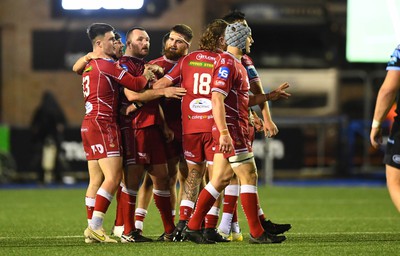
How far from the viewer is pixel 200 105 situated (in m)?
9.78

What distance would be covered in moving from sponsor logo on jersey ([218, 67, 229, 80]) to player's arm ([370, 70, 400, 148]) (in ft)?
5.56

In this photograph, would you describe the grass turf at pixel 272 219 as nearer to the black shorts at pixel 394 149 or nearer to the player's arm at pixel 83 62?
the black shorts at pixel 394 149

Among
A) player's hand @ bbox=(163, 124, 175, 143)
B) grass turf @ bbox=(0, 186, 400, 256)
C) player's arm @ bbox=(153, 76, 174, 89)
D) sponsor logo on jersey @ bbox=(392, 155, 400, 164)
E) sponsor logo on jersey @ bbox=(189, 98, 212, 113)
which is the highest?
player's arm @ bbox=(153, 76, 174, 89)

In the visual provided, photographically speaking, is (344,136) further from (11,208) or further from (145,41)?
(145,41)

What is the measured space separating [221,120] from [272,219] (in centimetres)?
413

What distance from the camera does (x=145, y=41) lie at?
9.95 meters

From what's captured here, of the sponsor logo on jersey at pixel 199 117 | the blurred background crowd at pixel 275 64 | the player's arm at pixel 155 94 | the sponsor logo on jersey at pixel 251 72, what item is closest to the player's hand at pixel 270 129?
the sponsor logo on jersey at pixel 251 72

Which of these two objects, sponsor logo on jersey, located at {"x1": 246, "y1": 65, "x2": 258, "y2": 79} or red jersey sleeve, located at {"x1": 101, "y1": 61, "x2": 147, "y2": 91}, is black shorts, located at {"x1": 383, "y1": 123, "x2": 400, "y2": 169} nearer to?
red jersey sleeve, located at {"x1": 101, "y1": 61, "x2": 147, "y2": 91}

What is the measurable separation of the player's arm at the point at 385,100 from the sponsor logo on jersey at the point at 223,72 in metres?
1.70

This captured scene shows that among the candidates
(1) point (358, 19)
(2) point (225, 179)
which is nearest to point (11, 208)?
(2) point (225, 179)

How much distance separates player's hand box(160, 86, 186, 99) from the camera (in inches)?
381

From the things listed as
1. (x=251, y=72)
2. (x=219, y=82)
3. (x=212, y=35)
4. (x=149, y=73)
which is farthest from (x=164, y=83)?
(x=251, y=72)

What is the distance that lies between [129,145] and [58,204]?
6.09 meters


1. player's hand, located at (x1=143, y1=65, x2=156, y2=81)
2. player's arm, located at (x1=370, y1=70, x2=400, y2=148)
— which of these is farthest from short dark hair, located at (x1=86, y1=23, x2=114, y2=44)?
player's arm, located at (x1=370, y1=70, x2=400, y2=148)
